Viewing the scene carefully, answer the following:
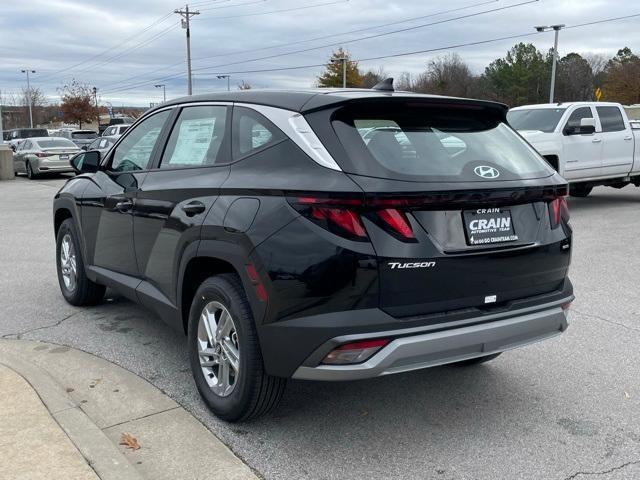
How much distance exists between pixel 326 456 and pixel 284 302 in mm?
875

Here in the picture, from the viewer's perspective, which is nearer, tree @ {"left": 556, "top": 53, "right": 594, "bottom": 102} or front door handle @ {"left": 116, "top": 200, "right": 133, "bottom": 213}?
front door handle @ {"left": 116, "top": 200, "right": 133, "bottom": 213}

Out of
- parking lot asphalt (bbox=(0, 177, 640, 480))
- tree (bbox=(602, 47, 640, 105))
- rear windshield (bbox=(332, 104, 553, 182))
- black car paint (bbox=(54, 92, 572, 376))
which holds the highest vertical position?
tree (bbox=(602, 47, 640, 105))

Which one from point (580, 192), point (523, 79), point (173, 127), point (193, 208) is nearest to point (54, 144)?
point (580, 192)

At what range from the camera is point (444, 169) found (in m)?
3.29

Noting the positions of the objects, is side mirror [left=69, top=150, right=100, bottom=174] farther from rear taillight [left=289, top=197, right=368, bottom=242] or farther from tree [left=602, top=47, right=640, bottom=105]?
tree [left=602, top=47, right=640, bottom=105]

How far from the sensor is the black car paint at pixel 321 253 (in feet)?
9.78

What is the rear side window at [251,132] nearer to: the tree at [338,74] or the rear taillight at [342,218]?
the rear taillight at [342,218]

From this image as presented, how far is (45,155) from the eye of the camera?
873 inches

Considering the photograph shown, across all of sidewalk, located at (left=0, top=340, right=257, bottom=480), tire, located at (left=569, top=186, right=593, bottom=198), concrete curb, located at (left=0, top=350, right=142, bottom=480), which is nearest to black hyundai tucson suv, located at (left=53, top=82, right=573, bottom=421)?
sidewalk, located at (left=0, top=340, right=257, bottom=480)

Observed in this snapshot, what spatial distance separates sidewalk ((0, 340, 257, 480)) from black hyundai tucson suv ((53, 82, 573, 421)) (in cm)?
30

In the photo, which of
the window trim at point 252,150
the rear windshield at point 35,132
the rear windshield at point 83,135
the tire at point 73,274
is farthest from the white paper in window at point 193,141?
the rear windshield at point 83,135

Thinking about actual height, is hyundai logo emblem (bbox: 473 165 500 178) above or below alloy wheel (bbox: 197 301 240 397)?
above

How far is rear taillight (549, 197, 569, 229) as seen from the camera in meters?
3.65

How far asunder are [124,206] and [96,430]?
69.9 inches
